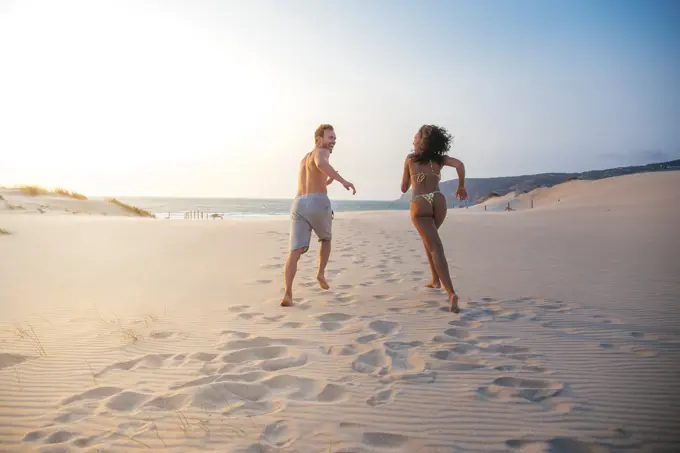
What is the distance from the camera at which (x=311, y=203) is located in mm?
4996

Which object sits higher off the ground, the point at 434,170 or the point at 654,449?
the point at 434,170

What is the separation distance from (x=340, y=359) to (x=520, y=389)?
1310mm

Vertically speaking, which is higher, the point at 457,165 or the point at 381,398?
the point at 457,165

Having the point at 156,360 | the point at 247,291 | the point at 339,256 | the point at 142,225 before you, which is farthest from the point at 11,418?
the point at 142,225

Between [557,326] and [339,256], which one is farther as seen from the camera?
[339,256]

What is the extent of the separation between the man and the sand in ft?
1.95

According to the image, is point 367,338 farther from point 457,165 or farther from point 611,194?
point 611,194

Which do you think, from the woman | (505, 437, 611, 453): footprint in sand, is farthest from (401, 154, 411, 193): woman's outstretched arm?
(505, 437, 611, 453): footprint in sand

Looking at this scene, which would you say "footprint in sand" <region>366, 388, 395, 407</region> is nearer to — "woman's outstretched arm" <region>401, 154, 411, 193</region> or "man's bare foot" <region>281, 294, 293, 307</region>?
"man's bare foot" <region>281, 294, 293, 307</region>

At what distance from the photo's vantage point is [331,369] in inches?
124

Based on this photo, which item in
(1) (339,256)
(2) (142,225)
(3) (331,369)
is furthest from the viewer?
(2) (142,225)

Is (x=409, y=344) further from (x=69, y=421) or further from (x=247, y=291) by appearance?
(x=247, y=291)

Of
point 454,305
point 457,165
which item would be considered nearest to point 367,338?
point 454,305

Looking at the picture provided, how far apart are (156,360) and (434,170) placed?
3.51 meters
